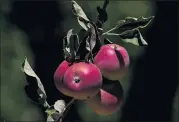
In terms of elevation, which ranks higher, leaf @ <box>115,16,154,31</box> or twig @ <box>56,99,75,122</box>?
leaf @ <box>115,16,154,31</box>

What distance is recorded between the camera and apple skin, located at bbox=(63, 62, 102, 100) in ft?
4.01

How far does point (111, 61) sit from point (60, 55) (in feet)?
19.3

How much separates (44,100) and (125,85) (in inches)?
232

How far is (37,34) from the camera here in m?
7.63

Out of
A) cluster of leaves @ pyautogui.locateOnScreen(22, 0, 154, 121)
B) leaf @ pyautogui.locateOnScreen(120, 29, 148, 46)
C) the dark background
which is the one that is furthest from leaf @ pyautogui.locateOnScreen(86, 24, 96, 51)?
the dark background

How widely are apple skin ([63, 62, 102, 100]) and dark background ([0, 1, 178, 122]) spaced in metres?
5.00

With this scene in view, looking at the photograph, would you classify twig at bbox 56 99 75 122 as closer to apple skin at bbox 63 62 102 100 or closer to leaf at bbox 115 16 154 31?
apple skin at bbox 63 62 102 100

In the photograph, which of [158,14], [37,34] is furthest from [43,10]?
[158,14]

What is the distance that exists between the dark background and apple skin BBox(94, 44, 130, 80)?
4942 millimetres

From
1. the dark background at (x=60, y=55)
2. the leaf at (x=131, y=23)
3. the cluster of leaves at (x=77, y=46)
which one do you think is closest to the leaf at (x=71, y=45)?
the cluster of leaves at (x=77, y=46)

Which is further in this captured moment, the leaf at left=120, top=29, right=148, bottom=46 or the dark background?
the dark background

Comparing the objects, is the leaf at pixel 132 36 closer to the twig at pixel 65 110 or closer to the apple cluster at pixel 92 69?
the apple cluster at pixel 92 69

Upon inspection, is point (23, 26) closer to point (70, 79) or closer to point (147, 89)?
point (147, 89)

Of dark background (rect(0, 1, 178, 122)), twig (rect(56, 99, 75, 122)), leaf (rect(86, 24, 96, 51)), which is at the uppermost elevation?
leaf (rect(86, 24, 96, 51))
